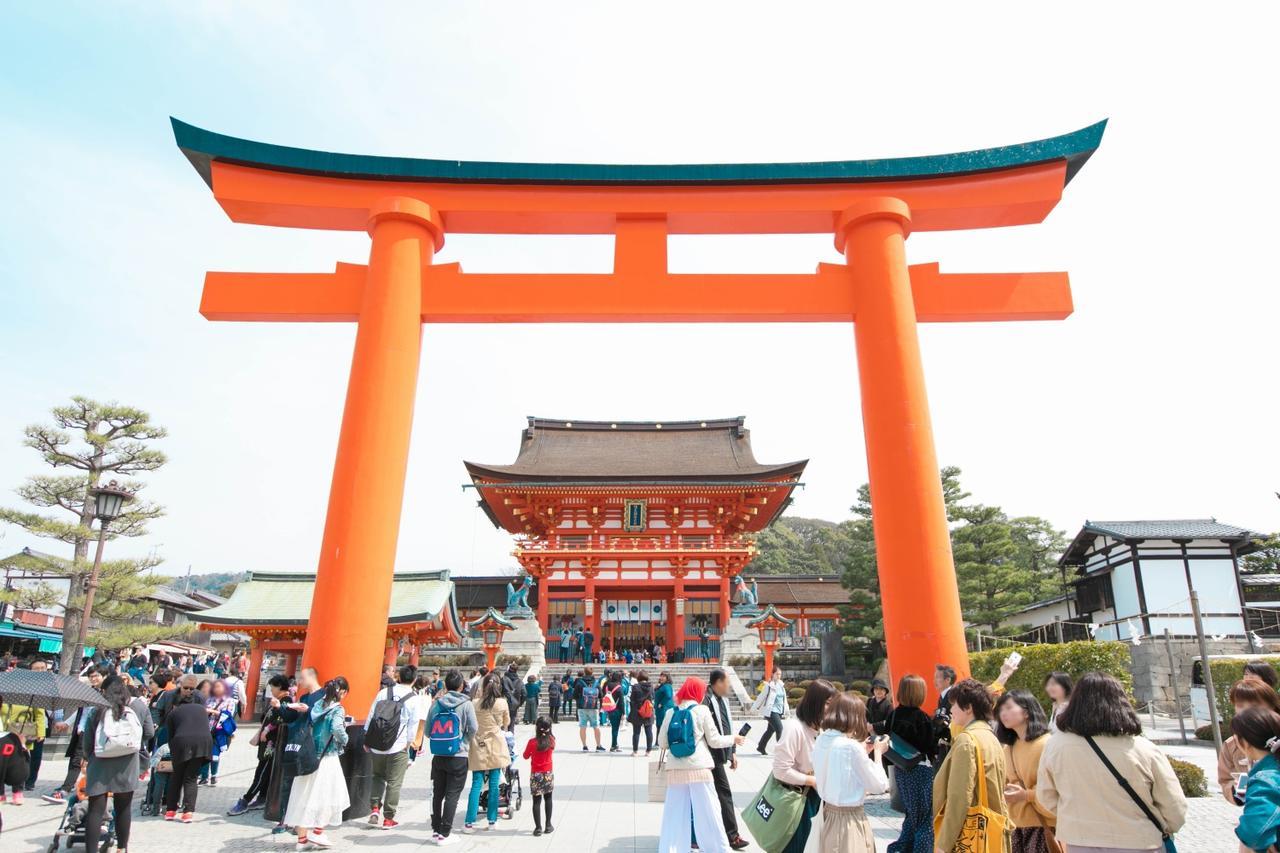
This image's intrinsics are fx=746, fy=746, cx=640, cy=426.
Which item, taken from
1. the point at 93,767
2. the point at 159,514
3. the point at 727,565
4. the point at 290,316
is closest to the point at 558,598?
the point at 727,565

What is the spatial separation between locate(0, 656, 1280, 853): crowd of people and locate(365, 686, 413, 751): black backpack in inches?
0.5

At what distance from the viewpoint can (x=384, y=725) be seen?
6.92m

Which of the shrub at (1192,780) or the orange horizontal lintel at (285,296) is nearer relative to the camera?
the shrub at (1192,780)

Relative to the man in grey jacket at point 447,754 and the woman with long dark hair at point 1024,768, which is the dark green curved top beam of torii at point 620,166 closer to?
the man in grey jacket at point 447,754

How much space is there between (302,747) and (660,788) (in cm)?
302

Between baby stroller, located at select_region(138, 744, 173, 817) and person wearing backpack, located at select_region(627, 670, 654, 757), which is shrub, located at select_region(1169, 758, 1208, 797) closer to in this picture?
person wearing backpack, located at select_region(627, 670, 654, 757)

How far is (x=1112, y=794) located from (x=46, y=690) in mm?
7071

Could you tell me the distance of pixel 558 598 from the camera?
2630 centimetres

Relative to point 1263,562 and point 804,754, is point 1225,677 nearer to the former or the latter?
point 804,754

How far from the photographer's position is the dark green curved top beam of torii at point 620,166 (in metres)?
8.52

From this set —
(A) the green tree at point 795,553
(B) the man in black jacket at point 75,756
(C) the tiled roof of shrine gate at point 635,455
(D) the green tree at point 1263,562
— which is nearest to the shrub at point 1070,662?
(B) the man in black jacket at point 75,756

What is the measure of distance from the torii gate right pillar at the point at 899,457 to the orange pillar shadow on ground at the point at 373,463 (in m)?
4.95

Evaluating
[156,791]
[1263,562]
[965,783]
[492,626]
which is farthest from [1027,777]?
[1263,562]

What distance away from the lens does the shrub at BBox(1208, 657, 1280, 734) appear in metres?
12.4
